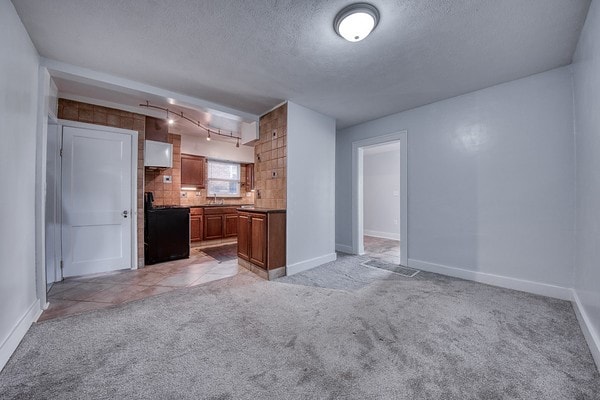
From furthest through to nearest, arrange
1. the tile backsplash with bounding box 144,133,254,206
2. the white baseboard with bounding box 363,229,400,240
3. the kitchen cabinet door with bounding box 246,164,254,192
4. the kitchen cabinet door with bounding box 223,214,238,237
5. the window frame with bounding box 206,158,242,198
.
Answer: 1. the kitchen cabinet door with bounding box 246,164,254,192
2. the white baseboard with bounding box 363,229,400,240
3. the window frame with bounding box 206,158,242,198
4. the kitchen cabinet door with bounding box 223,214,238,237
5. the tile backsplash with bounding box 144,133,254,206

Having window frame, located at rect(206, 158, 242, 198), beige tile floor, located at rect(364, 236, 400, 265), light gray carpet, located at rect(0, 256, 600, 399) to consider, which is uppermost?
window frame, located at rect(206, 158, 242, 198)

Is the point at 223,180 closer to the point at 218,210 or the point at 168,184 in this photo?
the point at 218,210

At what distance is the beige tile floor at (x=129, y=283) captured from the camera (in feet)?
8.30

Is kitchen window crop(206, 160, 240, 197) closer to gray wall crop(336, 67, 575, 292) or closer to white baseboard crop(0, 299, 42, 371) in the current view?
white baseboard crop(0, 299, 42, 371)

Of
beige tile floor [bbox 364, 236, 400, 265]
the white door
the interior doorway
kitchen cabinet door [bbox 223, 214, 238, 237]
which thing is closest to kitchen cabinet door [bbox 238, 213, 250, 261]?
the white door

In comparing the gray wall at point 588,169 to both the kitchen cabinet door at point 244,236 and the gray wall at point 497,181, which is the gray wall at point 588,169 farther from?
the kitchen cabinet door at point 244,236

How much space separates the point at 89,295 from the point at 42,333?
0.85 m

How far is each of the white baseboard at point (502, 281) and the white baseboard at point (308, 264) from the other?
137 centimetres

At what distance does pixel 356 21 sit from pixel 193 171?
5000 millimetres

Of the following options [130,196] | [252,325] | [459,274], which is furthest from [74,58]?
[459,274]

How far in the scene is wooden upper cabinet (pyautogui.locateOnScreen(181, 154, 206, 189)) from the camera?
18.4 feet

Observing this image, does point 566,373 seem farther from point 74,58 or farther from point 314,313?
point 74,58

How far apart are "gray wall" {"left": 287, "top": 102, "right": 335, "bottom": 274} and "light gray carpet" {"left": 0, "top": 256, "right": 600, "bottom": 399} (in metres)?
1.02

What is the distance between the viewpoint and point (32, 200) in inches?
86.0
